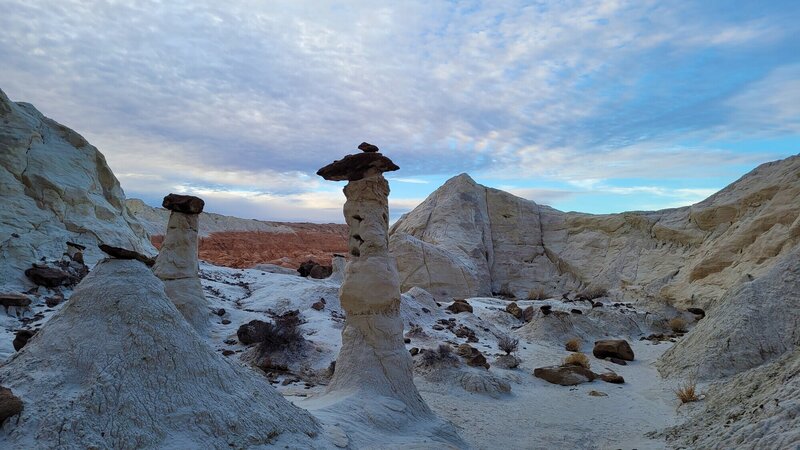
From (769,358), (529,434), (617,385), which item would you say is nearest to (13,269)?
(529,434)

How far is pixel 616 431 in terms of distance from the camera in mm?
6867

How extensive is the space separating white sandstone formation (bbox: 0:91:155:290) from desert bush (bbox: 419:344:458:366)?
298 inches

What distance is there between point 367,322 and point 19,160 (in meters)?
10.6

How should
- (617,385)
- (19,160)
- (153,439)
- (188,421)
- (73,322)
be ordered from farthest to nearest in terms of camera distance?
(19,160) → (617,385) → (73,322) → (188,421) → (153,439)

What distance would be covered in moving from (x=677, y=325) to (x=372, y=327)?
→ 11645mm

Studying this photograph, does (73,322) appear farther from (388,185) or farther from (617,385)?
(617,385)

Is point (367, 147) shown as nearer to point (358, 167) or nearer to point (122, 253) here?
point (358, 167)

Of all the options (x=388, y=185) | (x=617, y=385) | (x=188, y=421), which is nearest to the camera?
(x=188, y=421)

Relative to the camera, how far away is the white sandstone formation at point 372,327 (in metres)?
5.84

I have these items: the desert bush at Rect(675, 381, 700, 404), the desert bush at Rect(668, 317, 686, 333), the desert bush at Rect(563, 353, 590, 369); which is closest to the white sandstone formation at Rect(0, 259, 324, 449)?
the desert bush at Rect(675, 381, 700, 404)

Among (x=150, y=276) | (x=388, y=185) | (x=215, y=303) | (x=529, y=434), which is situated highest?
(x=388, y=185)

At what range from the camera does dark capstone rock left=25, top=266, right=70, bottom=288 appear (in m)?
9.91

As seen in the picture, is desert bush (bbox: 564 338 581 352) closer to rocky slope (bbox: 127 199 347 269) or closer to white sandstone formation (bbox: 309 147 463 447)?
white sandstone formation (bbox: 309 147 463 447)

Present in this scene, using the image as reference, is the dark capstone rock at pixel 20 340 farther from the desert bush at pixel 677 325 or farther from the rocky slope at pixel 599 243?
the desert bush at pixel 677 325
